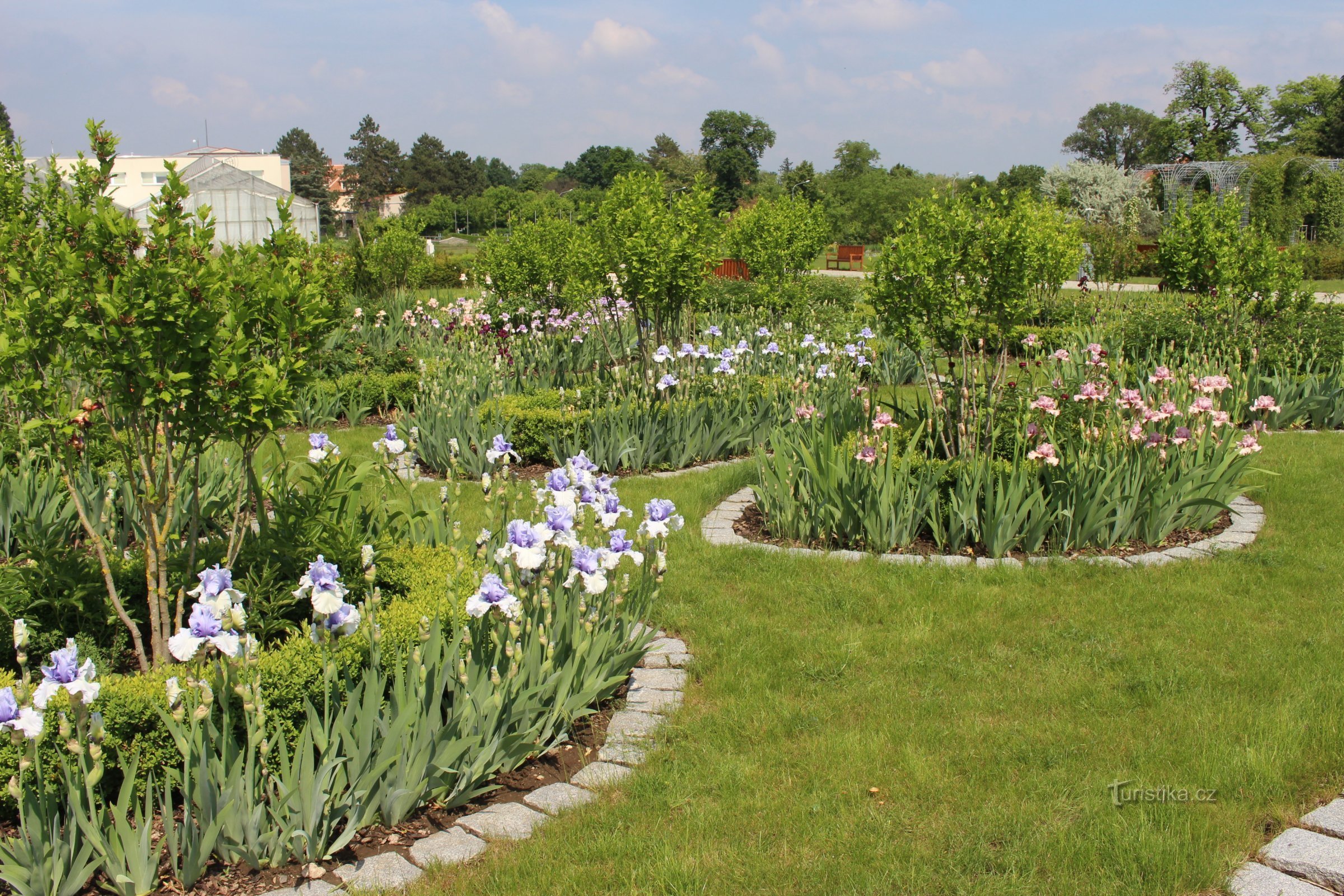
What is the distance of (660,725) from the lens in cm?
340

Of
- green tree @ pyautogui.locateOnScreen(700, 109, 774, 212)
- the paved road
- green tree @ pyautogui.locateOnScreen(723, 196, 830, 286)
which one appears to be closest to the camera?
green tree @ pyautogui.locateOnScreen(723, 196, 830, 286)

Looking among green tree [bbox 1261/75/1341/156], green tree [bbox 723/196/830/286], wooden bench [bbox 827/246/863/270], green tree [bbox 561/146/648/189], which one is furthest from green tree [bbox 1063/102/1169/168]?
green tree [bbox 723/196/830/286]

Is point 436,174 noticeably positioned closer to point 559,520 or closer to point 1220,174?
point 1220,174

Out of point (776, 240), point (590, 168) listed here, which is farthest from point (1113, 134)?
point (776, 240)

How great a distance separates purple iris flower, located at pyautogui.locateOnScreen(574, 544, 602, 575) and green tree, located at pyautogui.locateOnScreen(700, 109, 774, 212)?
253 ft

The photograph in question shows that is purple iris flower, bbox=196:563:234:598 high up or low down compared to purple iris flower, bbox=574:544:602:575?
up

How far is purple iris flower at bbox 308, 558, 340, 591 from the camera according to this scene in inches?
103

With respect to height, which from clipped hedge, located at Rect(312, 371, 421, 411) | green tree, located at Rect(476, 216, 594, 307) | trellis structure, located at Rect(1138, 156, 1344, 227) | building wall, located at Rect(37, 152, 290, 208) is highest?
building wall, located at Rect(37, 152, 290, 208)

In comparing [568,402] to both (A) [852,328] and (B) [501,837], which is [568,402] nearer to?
(A) [852,328]

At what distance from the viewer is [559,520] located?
322 cm

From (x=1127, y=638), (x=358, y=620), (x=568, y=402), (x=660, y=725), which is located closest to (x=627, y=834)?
(x=660, y=725)

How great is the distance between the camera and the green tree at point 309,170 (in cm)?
8069

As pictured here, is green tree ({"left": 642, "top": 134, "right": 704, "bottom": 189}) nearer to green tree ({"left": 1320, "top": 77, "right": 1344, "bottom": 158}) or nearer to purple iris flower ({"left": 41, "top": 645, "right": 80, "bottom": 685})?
green tree ({"left": 1320, "top": 77, "right": 1344, "bottom": 158})

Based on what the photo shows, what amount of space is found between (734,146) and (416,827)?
86664mm
